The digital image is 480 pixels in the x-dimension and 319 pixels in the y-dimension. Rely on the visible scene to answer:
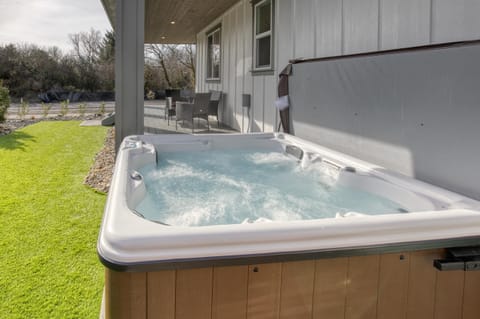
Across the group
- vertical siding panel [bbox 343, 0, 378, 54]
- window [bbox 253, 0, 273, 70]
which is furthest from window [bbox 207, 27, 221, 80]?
vertical siding panel [bbox 343, 0, 378, 54]

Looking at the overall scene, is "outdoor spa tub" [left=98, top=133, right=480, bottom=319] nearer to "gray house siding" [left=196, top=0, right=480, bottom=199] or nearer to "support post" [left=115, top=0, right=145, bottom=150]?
"gray house siding" [left=196, top=0, right=480, bottom=199]

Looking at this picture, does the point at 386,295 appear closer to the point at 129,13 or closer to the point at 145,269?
the point at 145,269

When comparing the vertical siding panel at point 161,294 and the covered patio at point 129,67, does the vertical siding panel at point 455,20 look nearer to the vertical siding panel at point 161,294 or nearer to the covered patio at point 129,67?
the vertical siding panel at point 161,294

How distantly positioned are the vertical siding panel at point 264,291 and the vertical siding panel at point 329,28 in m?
2.94

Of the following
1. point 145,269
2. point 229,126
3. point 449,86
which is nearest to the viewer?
point 145,269

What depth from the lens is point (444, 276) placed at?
1.55m

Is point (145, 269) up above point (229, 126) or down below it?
below

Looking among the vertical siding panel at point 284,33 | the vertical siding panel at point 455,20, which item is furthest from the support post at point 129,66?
the vertical siding panel at point 455,20

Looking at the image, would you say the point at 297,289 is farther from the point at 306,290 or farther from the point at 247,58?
the point at 247,58

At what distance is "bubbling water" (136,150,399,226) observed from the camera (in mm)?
2488

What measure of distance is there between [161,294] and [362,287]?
2.46 ft

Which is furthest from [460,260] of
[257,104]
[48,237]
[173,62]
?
[173,62]

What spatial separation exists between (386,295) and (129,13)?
13.6 ft

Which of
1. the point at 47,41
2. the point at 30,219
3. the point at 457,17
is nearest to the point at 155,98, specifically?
the point at 47,41
